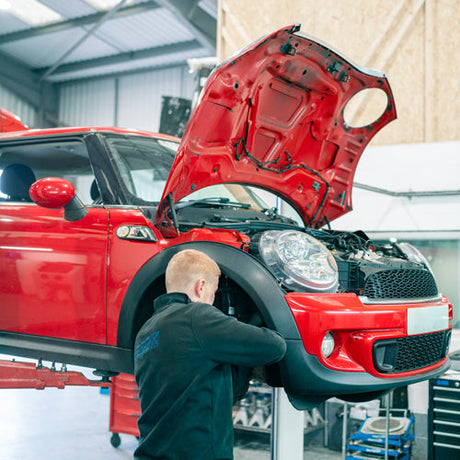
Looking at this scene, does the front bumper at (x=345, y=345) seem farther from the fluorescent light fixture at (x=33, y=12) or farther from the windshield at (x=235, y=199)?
the fluorescent light fixture at (x=33, y=12)

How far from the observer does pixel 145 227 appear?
2322mm

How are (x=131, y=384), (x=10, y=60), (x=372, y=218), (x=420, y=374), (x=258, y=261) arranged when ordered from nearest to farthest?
1. (x=258, y=261)
2. (x=420, y=374)
3. (x=131, y=384)
4. (x=372, y=218)
5. (x=10, y=60)

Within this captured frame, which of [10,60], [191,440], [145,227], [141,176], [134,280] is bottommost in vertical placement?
[191,440]

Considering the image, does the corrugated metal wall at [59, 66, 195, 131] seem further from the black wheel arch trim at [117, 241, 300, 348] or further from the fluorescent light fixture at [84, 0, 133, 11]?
the black wheel arch trim at [117, 241, 300, 348]

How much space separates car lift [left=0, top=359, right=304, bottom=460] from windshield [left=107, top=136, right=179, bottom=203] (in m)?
0.98

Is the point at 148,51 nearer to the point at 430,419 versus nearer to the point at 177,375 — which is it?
the point at 430,419

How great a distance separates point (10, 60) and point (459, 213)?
452 inches

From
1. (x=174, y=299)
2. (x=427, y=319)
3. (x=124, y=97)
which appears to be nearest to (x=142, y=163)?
(x=174, y=299)

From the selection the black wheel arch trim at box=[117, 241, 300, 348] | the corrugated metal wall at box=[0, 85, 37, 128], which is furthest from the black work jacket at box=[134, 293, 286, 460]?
the corrugated metal wall at box=[0, 85, 37, 128]

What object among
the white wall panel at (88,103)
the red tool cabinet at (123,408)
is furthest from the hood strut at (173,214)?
the white wall panel at (88,103)

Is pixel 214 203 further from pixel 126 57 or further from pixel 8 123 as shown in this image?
pixel 126 57

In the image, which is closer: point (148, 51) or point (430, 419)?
point (430, 419)

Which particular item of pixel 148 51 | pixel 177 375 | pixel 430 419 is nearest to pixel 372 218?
pixel 430 419

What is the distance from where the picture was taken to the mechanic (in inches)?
65.1
